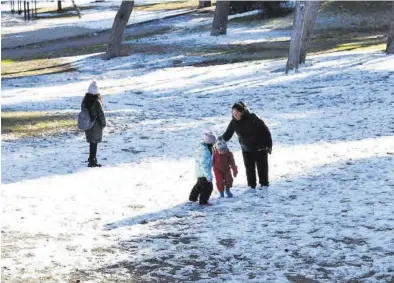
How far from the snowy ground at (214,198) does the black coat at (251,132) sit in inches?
34.9

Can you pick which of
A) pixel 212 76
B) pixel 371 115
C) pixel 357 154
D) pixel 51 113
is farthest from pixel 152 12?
pixel 357 154

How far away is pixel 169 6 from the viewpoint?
219 ft

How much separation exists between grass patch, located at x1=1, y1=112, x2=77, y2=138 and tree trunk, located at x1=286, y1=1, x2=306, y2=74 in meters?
9.20

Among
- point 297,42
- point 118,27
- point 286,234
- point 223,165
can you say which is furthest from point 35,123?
point 118,27

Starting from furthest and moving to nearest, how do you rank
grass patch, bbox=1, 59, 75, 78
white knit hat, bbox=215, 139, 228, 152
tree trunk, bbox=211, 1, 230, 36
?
tree trunk, bbox=211, 1, 230, 36 → grass patch, bbox=1, 59, 75, 78 → white knit hat, bbox=215, 139, 228, 152

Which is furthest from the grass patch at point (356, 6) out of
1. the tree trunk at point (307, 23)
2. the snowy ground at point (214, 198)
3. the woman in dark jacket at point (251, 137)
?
the woman in dark jacket at point (251, 137)

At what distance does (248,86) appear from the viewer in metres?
26.1

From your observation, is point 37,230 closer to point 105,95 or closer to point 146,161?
point 146,161

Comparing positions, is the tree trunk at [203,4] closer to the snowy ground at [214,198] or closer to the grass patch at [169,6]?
the grass patch at [169,6]

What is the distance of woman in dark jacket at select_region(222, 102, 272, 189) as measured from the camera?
1238 cm

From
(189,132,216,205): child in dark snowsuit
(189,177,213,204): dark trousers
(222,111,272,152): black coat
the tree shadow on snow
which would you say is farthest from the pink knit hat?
the tree shadow on snow

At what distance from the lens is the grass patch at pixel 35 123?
800 inches

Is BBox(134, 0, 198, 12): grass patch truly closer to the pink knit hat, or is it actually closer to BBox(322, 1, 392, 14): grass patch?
BBox(322, 1, 392, 14): grass patch

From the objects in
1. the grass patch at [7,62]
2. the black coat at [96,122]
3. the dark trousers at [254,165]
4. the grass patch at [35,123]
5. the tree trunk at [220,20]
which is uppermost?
the tree trunk at [220,20]
